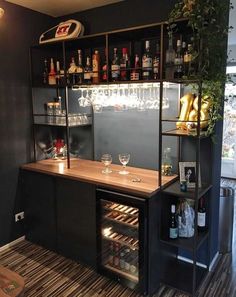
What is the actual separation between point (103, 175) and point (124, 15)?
1.67m

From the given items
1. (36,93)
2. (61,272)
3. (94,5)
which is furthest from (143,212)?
(94,5)

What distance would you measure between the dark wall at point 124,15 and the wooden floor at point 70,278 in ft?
8.23

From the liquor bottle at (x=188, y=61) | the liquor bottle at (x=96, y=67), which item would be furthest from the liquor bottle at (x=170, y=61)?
the liquor bottle at (x=96, y=67)

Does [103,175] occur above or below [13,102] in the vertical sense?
below

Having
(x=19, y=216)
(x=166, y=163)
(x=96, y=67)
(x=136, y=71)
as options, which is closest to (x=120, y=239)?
(x=166, y=163)

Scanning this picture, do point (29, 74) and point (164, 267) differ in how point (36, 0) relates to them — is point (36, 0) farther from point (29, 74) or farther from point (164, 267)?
point (164, 267)

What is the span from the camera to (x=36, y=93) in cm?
329

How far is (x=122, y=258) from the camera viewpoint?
2596 millimetres

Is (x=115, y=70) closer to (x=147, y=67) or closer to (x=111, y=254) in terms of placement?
(x=147, y=67)

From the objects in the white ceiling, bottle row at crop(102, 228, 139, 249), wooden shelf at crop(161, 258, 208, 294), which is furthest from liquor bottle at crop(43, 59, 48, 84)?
wooden shelf at crop(161, 258, 208, 294)

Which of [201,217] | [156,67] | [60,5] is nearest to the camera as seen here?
[156,67]

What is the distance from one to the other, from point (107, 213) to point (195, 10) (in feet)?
6.00

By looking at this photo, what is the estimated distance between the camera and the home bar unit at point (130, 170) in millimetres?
2299

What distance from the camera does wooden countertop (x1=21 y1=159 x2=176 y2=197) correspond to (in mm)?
2339
